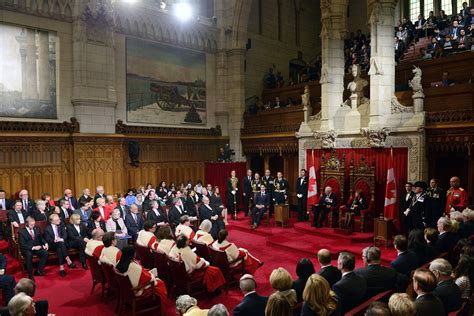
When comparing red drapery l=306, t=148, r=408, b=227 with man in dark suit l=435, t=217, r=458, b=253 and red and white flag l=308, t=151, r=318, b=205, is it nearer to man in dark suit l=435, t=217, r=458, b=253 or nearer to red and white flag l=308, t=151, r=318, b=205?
red and white flag l=308, t=151, r=318, b=205

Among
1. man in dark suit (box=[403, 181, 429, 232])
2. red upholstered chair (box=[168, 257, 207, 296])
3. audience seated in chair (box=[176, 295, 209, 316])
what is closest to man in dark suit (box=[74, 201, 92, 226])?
red upholstered chair (box=[168, 257, 207, 296])

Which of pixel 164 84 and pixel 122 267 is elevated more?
pixel 164 84

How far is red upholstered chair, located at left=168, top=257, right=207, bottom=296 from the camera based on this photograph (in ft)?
Result: 19.6

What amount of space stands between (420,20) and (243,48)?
7.12 m

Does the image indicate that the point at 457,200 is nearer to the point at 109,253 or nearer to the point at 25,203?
the point at 109,253

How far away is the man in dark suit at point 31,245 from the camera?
7246 millimetres

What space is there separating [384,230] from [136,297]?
6.21 meters

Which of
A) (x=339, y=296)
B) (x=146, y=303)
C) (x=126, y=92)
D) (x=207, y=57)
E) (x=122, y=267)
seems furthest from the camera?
(x=207, y=57)

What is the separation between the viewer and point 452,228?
5699 mm

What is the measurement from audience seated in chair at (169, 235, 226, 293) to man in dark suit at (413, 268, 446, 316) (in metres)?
3.41

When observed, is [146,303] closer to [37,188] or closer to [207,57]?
[37,188]

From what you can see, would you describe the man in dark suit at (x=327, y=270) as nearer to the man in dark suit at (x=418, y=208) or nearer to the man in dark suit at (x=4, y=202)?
the man in dark suit at (x=418, y=208)

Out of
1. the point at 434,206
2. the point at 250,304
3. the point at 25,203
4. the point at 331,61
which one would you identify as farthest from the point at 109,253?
the point at 331,61

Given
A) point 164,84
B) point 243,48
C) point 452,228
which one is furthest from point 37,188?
point 452,228
